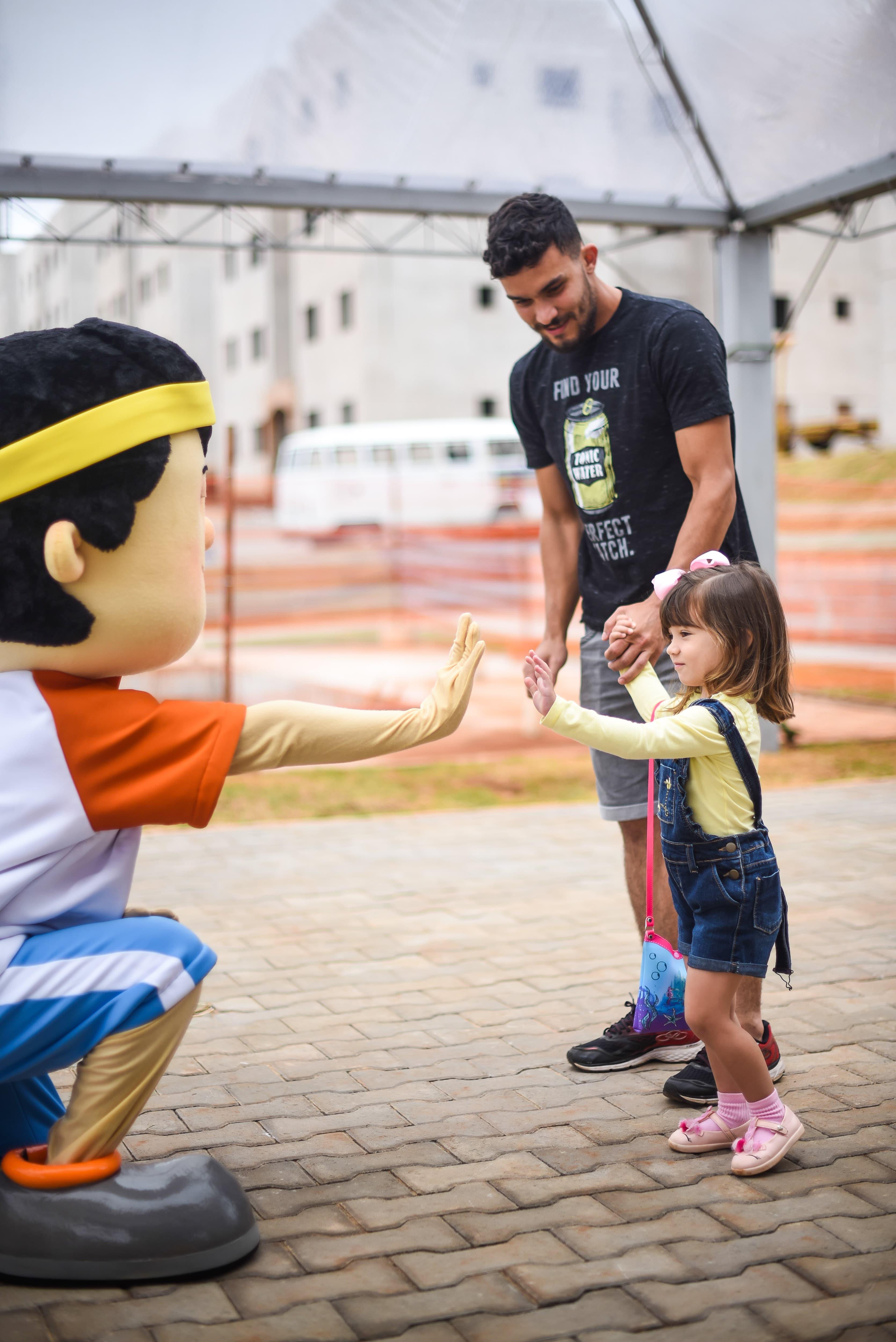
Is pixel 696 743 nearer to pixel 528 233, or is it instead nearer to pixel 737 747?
pixel 737 747

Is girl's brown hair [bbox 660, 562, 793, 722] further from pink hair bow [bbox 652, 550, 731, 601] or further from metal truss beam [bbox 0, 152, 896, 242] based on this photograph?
metal truss beam [bbox 0, 152, 896, 242]

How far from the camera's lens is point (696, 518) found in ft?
10.3

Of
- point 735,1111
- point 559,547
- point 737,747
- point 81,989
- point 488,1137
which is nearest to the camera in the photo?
point 81,989

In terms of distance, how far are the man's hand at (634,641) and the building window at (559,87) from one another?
234 inches

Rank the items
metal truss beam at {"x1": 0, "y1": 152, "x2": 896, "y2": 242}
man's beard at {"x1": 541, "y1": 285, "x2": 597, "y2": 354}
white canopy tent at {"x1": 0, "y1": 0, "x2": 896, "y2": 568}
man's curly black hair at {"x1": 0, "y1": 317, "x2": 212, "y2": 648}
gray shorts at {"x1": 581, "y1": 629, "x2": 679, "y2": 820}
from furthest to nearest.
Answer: metal truss beam at {"x1": 0, "y1": 152, "x2": 896, "y2": 242} → white canopy tent at {"x1": 0, "y1": 0, "x2": 896, "y2": 568} → gray shorts at {"x1": 581, "y1": 629, "x2": 679, "y2": 820} → man's beard at {"x1": 541, "y1": 285, "x2": 597, "y2": 354} → man's curly black hair at {"x1": 0, "y1": 317, "x2": 212, "y2": 648}

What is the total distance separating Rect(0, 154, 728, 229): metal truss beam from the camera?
24.6 ft

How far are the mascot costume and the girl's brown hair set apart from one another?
64cm

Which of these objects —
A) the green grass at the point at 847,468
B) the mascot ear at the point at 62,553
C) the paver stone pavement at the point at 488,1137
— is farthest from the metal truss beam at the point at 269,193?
the green grass at the point at 847,468

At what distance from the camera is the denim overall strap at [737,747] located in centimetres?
265

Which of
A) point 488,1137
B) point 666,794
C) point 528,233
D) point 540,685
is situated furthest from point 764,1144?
point 528,233

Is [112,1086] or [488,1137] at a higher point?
[112,1086]

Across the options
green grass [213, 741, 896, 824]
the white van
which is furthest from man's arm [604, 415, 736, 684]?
the white van

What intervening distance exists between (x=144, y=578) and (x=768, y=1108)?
172 cm

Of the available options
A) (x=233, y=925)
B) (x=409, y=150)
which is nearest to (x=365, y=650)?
(x=409, y=150)
